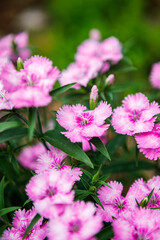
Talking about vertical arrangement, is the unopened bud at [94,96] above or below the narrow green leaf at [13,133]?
above

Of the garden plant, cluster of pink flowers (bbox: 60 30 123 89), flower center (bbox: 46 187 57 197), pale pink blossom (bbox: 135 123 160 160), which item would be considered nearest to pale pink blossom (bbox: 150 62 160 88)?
cluster of pink flowers (bbox: 60 30 123 89)

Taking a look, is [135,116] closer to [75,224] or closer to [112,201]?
[112,201]

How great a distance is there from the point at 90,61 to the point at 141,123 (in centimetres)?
47

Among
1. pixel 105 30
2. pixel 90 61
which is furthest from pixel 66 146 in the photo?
pixel 105 30

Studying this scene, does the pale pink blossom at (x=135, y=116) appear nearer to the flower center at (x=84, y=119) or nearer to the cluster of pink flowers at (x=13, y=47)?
the flower center at (x=84, y=119)

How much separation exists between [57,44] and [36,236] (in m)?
2.26

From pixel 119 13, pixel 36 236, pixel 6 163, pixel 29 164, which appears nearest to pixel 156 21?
pixel 119 13

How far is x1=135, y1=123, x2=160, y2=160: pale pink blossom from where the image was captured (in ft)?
2.85

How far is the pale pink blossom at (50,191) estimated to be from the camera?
2.26ft

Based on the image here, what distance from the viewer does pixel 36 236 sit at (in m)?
0.77

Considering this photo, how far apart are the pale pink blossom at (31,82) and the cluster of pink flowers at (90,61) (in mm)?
294

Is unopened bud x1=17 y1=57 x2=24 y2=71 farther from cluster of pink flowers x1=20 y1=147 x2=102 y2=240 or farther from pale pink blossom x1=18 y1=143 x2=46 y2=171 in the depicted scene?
pale pink blossom x1=18 y1=143 x2=46 y2=171

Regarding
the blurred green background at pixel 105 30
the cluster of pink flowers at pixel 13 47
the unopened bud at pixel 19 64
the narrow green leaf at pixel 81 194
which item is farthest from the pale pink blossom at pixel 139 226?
the blurred green background at pixel 105 30

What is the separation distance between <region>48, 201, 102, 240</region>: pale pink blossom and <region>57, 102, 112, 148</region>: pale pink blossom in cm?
21
